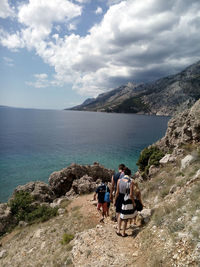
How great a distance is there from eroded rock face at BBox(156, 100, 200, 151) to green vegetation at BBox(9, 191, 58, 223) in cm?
1803

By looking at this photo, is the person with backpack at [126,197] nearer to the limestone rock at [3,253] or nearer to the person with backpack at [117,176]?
the person with backpack at [117,176]

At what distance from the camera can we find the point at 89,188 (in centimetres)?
2072

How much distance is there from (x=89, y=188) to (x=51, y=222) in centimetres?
761

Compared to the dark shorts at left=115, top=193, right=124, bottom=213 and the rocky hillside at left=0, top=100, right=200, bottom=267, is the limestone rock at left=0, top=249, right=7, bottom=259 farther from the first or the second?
the dark shorts at left=115, top=193, right=124, bottom=213

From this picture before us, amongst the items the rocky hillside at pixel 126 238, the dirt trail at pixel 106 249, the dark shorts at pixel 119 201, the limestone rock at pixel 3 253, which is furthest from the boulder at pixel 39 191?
the dark shorts at pixel 119 201

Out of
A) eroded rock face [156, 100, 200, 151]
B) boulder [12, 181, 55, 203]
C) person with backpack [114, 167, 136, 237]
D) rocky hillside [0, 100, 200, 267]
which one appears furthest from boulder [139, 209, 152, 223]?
boulder [12, 181, 55, 203]

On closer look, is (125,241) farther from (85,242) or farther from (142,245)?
(85,242)

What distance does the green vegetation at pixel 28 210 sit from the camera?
15.2m

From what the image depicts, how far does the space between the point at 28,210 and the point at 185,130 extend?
21709 millimetres

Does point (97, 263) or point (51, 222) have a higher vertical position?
point (97, 263)

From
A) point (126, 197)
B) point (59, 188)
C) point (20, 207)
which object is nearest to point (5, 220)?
point (20, 207)

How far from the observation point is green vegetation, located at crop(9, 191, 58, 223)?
15.2 metres

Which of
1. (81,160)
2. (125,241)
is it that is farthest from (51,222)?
(81,160)

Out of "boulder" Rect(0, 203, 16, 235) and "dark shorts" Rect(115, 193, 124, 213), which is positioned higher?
"dark shorts" Rect(115, 193, 124, 213)
